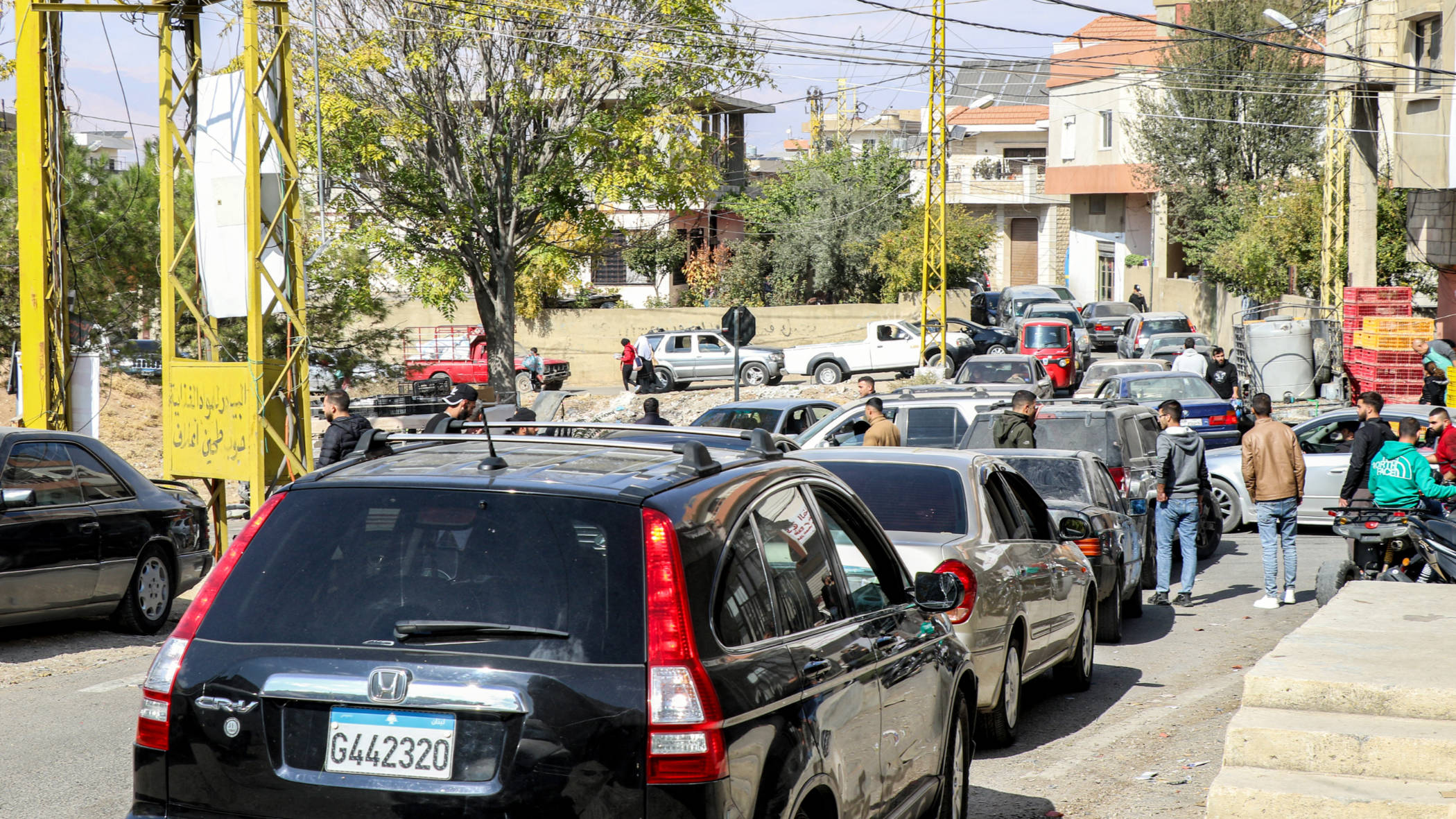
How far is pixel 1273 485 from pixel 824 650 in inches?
374

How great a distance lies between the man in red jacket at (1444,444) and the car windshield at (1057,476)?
520 centimetres

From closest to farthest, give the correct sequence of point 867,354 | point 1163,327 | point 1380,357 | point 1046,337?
point 1380,357 < point 1046,337 < point 1163,327 < point 867,354

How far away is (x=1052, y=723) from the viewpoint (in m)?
8.45

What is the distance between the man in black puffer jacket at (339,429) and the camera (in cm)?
1191

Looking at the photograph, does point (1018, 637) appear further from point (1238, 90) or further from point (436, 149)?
point (1238, 90)

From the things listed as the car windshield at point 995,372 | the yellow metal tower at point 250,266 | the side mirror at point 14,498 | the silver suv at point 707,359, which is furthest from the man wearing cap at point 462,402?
the silver suv at point 707,359

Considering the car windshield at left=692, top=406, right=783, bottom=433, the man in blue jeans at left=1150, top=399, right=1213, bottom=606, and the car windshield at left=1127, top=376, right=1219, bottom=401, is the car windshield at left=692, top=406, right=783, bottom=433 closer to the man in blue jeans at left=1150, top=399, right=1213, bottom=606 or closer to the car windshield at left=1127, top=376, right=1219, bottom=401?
the car windshield at left=1127, top=376, right=1219, bottom=401

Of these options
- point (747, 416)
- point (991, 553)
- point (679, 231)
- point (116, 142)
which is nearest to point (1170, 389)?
point (747, 416)

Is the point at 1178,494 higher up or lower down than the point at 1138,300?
lower down

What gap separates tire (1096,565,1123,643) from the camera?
11086 mm

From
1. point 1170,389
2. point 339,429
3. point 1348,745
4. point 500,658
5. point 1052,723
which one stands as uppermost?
point 500,658

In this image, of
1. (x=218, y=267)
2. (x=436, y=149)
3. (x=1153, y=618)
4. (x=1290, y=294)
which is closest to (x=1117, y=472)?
(x=1153, y=618)

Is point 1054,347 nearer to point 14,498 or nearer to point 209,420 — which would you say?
point 209,420

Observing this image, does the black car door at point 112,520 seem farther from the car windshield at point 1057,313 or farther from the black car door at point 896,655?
the car windshield at point 1057,313
